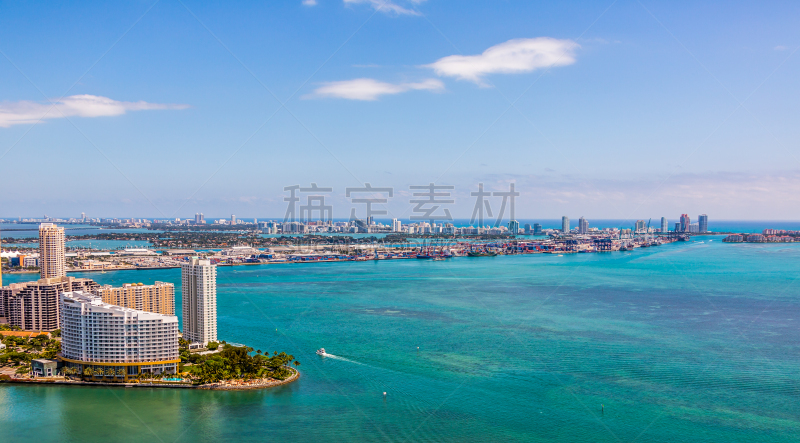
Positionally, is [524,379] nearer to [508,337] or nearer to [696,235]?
[508,337]

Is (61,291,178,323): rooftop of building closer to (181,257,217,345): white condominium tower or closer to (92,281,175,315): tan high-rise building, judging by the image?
(181,257,217,345): white condominium tower

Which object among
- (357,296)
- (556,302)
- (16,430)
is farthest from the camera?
(357,296)

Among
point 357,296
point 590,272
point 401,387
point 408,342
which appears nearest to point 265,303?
point 357,296

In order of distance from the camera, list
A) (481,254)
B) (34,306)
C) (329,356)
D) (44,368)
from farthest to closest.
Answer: (481,254) < (34,306) < (329,356) < (44,368)

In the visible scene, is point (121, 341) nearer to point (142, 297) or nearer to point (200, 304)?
point (200, 304)

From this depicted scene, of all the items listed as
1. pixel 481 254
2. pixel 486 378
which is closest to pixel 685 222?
pixel 481 254

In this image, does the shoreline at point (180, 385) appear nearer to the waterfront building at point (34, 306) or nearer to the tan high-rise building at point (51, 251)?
the waterfront building at point (34, 306)

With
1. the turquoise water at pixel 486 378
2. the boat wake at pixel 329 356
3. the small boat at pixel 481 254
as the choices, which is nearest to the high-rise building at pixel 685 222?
the small boat at pixel 481 254
